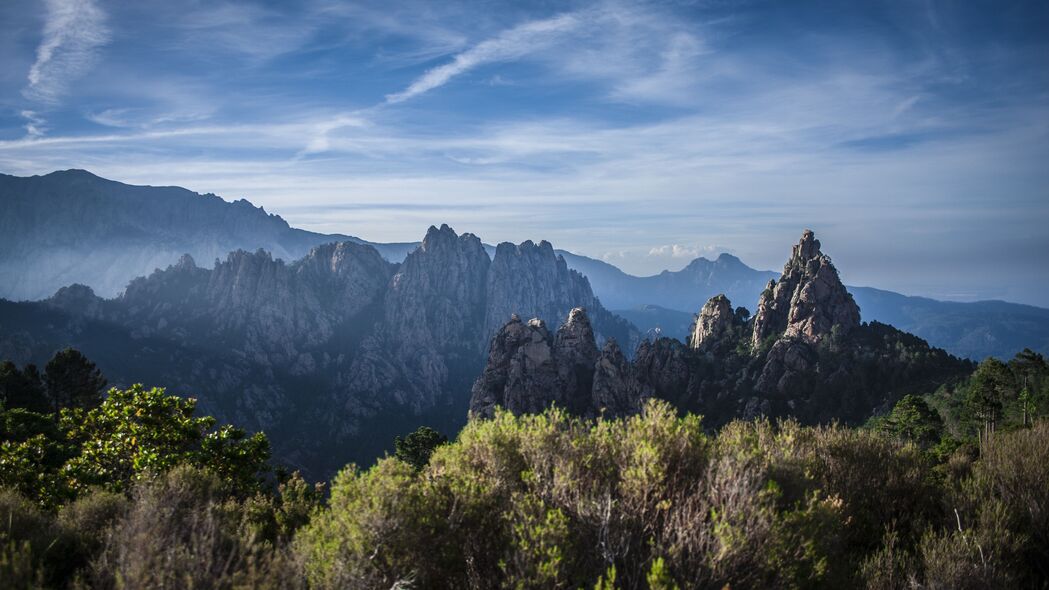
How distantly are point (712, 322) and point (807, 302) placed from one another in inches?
1120

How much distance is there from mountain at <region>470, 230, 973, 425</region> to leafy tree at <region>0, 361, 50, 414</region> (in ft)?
250

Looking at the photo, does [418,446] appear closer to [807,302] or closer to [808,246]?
[807,302]

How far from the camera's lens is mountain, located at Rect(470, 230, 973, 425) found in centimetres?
12094

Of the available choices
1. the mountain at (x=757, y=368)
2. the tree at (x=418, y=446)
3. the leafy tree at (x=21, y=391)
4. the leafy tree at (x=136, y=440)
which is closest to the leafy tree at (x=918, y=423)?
the mountain at (x=757, y=368)

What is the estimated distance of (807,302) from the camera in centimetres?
14650

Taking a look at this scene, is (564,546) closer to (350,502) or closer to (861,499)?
(350,502)

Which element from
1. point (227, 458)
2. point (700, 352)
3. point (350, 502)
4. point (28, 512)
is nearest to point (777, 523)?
point (350, 502)

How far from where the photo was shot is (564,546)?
13773mm

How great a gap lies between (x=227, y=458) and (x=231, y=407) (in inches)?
7194

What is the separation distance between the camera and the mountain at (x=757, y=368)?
121m

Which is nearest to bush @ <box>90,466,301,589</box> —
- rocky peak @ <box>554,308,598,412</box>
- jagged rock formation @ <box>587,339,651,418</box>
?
jagged rock formation @ <box>587,339,651,418</box>

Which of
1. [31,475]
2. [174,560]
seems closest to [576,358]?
[31,475]

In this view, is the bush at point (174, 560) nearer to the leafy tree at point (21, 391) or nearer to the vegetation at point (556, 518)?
the vegetation at point (556, 518)

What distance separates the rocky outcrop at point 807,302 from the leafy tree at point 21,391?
152m
